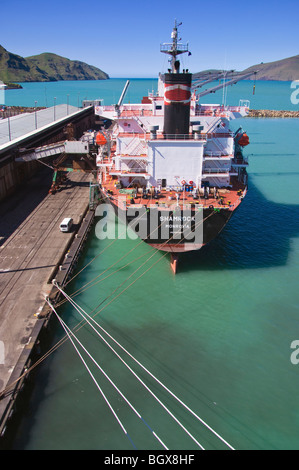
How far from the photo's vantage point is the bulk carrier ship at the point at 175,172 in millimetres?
20500

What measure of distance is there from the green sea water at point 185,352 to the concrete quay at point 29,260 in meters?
1.26

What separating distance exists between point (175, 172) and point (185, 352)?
12.1 m

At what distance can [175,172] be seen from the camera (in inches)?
896

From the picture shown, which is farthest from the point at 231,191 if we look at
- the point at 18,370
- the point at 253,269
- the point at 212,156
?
the point at 18,370

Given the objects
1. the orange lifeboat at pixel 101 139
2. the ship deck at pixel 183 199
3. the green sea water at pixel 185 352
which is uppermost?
the orange lifeboat at pixel 101 139

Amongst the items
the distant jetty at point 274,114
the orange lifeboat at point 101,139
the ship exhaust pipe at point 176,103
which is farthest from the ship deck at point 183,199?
the distant jetty at point 274,114

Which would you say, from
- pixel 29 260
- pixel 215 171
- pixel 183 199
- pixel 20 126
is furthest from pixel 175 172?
pixel 20 126

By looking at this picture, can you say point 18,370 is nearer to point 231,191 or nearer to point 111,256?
point 111,256

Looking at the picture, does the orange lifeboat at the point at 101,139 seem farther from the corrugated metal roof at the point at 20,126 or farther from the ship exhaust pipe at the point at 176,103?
the corrugated metal roof at the point at 20,126

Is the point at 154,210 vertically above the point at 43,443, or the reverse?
the point at 154,210

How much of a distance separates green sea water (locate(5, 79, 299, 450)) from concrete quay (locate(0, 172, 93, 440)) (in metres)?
1.26

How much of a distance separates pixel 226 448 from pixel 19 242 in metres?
18.2

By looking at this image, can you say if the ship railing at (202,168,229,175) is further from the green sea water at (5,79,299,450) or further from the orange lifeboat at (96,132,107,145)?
the orange lifeboat at (96,132,107,145)

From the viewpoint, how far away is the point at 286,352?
15969 millimetres
